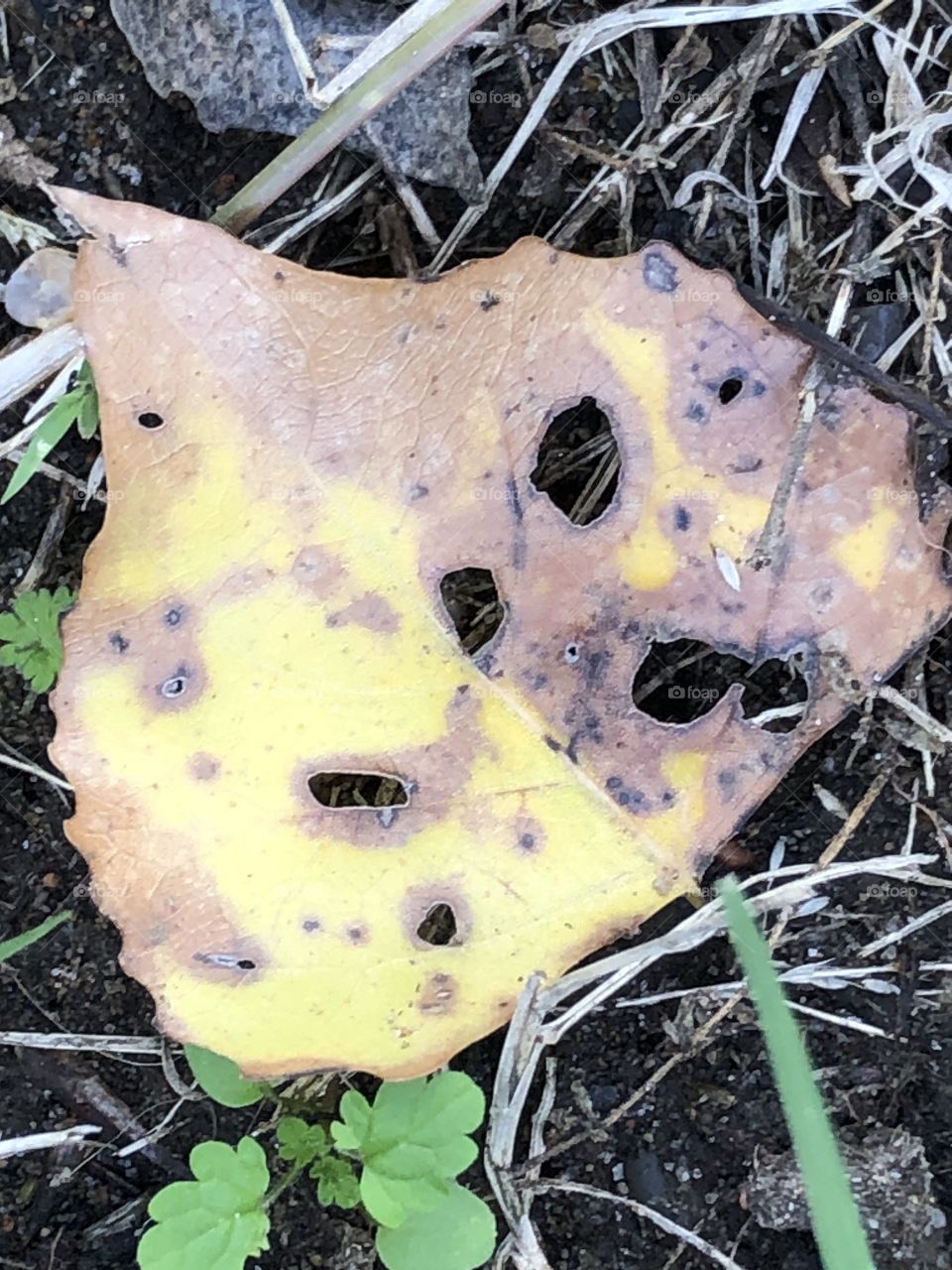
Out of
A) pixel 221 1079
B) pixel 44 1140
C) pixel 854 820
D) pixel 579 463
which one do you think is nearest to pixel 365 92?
pixel 579 463

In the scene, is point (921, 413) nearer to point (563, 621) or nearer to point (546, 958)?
point (563, 621)

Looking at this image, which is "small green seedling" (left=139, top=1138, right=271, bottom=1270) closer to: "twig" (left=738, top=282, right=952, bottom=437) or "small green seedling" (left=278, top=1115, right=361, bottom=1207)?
"small green seedling" (left=278, top=1115, right=361, bottom=1207)

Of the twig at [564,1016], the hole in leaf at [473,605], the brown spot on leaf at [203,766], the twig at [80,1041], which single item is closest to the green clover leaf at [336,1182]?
the twig at [564,1016]

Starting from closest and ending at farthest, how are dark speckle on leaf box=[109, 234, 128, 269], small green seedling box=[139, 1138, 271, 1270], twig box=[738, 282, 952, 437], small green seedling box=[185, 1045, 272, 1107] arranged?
dark speckle on leaf box=[109, 234, 128, 269] < twig box=[738, 282, 952, 437] < small green seedling box=[139, 1138, 271, 1270] < small green seedling box=[185, 1045, 272, 1107]

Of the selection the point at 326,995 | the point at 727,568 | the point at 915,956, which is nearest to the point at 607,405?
the point at 727,568

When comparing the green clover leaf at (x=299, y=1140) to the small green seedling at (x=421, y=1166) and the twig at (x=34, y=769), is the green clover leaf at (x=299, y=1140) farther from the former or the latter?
the twig at (x=34, y=769)

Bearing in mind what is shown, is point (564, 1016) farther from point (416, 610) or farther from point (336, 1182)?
point (416, 610)

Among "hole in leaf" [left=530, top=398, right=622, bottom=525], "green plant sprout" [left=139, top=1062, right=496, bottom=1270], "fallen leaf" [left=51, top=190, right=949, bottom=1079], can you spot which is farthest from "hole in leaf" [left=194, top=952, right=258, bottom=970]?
"hole in leaf" [left=530, top=398, right=622, bottom=525]
